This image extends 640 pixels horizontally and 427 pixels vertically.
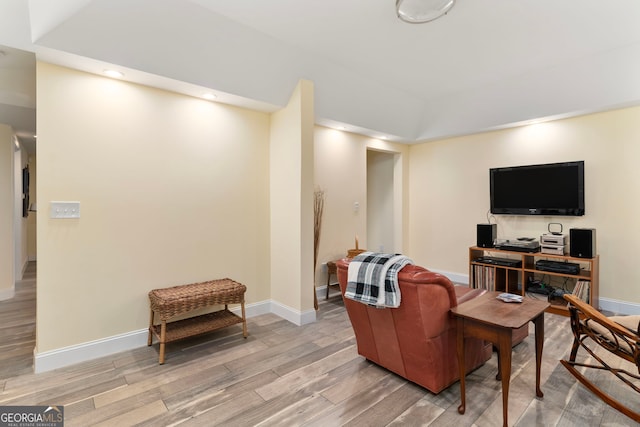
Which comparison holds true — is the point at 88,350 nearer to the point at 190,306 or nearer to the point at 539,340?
the point at 190,306

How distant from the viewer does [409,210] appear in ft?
18.6

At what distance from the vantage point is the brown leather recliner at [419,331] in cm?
189

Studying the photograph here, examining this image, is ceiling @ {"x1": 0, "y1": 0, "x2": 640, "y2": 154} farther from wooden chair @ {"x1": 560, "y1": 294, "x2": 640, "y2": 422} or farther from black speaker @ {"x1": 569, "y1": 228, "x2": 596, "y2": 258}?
wooden chair @ {"x1": 560, "y1": 294, "x2": 640, "y2": 422}

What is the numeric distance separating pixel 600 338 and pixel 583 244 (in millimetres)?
1877

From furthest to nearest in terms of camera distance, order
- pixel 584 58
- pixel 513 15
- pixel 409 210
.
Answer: pixel 409 210 → pixel 584 58 → pixel 513 15

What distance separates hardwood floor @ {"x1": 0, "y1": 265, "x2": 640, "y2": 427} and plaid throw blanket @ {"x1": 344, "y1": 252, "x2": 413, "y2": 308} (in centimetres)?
67

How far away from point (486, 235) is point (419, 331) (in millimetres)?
2991

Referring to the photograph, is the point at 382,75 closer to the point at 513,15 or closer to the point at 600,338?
the point at 513,15

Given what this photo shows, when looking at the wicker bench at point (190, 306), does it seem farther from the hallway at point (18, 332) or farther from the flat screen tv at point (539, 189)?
the flat screen tv at point (539, 189)

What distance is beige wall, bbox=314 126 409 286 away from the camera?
14.2ft

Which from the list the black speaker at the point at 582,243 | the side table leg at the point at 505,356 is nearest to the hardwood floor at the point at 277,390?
the side table leg at the point at 505,356

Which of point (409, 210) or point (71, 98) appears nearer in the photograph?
point (71, 98)

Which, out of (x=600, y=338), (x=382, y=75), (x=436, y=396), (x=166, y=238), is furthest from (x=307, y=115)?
(x=600, y=338)

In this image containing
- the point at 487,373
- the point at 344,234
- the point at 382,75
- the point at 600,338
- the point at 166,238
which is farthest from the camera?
the point at 344,234
